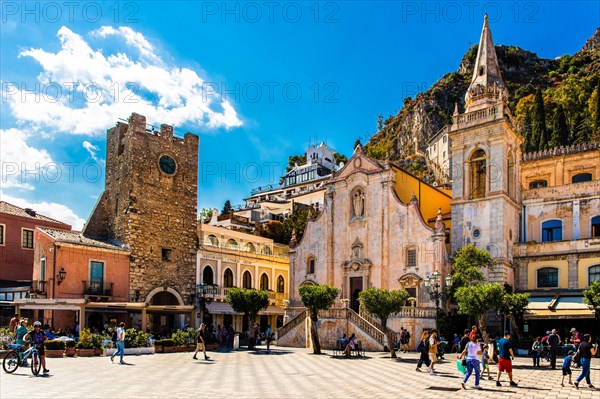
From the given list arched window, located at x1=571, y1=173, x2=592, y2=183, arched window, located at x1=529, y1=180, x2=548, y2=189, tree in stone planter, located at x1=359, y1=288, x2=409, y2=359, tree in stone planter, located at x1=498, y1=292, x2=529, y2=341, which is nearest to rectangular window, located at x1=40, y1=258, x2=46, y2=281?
tree in stone planter, located at x1=359, y1=288, x2=409, y2=359

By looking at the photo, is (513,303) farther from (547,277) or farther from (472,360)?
(472,360)

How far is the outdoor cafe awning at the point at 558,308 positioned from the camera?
34.1m

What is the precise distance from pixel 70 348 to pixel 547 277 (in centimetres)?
3015

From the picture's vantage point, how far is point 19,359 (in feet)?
67.9

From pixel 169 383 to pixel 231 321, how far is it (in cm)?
3058

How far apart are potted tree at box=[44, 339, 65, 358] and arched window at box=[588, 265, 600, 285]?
103ft

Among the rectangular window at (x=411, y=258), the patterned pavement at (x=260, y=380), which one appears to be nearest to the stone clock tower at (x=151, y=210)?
the patterned pavement at (x=260, y=380)

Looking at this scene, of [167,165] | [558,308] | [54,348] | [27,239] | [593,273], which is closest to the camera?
[54,348]

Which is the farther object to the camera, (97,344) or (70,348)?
(97,344)

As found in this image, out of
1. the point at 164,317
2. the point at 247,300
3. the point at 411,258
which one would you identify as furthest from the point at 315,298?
the point at 164,317

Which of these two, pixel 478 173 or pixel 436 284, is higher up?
pixel 478 173

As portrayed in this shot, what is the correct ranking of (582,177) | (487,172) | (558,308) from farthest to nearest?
1. (582,177)
2. (487,172)
3. (558,308)

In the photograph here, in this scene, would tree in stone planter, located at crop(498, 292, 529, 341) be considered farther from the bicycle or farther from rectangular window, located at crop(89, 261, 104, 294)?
rectangular window, located at crop(89, 261, 104, 294)

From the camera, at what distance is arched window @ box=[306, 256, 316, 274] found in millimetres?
46744
